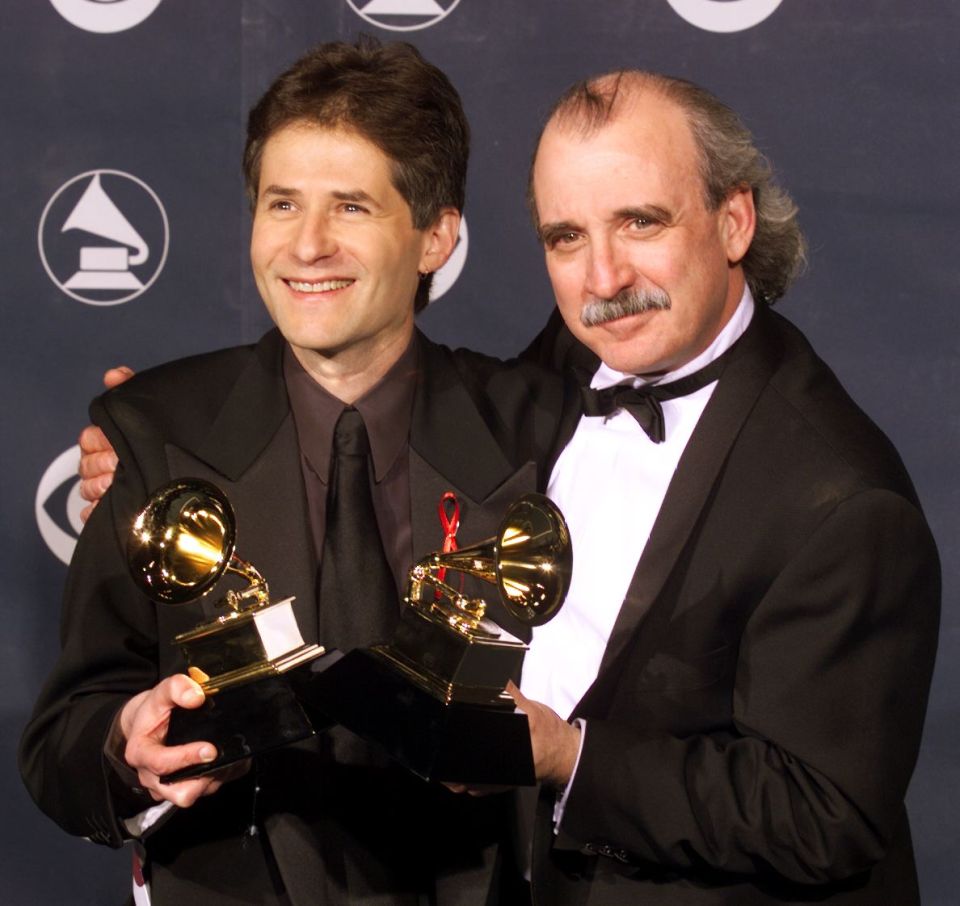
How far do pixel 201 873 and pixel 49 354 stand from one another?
165 centimetres

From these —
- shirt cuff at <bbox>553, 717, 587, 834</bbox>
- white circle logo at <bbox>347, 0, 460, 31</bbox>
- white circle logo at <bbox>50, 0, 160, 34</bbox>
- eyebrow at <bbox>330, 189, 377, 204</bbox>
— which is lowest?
shirt cuff at <bbox>553, 717, 587, 834</bbox>

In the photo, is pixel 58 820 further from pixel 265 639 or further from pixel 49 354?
pixel 49 354

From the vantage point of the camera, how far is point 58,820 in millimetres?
2305

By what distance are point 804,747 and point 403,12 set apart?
2.01 m

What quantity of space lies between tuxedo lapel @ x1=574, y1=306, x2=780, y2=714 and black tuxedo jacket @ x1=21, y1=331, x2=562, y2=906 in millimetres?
194

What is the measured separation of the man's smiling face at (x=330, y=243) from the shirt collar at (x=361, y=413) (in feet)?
0.12

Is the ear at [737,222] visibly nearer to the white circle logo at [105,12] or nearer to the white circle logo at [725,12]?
the white circle logo at [725,12]

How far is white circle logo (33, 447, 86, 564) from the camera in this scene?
3543 mm

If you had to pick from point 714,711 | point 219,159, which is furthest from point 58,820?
point 219,159

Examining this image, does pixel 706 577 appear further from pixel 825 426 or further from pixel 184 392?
pixel 184 392

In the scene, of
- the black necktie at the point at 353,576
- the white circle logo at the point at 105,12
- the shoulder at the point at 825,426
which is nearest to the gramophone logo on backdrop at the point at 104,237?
the white circle logo at the point at 105,12

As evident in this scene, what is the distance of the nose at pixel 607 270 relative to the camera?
7.48 feet

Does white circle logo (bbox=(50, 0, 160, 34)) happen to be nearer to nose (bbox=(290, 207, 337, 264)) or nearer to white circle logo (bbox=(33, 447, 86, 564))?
white circle logo (bbox=(33, 447, 86, 564))

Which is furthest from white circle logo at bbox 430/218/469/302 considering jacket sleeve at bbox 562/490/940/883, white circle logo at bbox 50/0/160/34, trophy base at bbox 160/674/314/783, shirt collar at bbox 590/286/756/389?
trophy base at bbox 160/674/314/783
